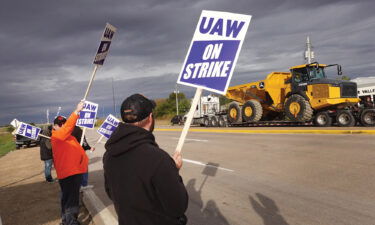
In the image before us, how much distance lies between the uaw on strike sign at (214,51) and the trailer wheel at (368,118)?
54.5ft

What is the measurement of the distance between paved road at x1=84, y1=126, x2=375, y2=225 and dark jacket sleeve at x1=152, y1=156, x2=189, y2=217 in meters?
2.97

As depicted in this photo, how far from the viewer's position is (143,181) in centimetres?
207

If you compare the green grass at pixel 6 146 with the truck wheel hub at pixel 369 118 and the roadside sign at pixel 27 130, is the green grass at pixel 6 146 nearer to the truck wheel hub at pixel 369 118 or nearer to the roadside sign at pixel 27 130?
the roadside sign at pixel 27 130

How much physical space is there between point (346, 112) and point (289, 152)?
9031 millimetres

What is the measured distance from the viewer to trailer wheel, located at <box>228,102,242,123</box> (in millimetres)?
25234

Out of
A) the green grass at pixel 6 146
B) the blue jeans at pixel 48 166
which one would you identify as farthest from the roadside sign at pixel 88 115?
the green grass at pixel 6 146

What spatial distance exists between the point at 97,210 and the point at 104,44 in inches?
115

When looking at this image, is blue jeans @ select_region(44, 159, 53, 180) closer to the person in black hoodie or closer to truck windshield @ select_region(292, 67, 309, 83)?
the person in black hoodie

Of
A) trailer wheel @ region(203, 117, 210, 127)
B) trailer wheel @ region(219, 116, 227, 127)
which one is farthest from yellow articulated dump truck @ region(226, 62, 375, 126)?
trailer wheel @ region(203, 117, 210, 127)

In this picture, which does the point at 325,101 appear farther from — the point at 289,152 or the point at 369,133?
the point at 289,152

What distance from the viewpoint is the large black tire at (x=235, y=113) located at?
2523 cm

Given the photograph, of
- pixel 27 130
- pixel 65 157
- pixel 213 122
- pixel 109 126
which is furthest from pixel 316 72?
pixel 65 157

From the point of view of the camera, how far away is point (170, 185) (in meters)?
2.03

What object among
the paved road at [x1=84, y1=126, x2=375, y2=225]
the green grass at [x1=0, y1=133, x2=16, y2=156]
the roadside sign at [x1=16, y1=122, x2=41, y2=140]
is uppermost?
the roadside sign at [x1=16, y1=122, x2=41, y2=140]
